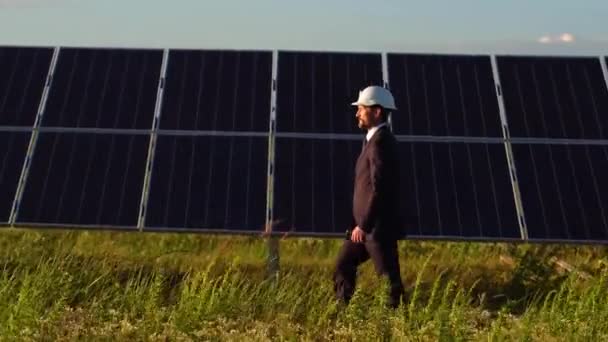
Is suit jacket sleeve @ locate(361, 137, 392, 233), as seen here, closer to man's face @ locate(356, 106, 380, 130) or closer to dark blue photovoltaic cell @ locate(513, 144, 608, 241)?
man's face @ locate(356, 106, 380, 130)

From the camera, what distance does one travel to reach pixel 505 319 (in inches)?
275

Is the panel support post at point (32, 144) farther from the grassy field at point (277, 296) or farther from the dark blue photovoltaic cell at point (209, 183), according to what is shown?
the dark blue photovoltaic cell at point (209, 183)

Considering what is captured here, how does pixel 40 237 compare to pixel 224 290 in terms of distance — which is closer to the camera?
pixel 224 290

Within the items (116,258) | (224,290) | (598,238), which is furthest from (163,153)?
(598,238)

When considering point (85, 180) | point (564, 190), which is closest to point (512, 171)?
point (564, 190)

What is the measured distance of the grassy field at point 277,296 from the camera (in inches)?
241

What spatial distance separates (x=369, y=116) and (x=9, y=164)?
13.4 feet

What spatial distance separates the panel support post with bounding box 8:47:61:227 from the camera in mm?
8516

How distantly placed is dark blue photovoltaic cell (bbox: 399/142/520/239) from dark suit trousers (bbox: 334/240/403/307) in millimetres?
1151

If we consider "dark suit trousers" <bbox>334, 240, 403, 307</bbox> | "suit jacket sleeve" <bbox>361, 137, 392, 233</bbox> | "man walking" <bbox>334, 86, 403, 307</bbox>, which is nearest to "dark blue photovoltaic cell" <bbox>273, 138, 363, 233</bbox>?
"dark suit trousers" <bbox>334, 240, 403, 307</bbox>

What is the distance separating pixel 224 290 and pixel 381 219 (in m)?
1.39

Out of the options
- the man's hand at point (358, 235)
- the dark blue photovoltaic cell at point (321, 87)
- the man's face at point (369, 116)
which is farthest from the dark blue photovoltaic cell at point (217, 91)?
the man's hand at point (358, 235)

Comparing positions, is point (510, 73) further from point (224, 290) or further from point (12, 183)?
point (12, 183)

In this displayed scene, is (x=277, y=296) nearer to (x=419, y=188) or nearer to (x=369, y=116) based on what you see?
(x=369, y=116)
